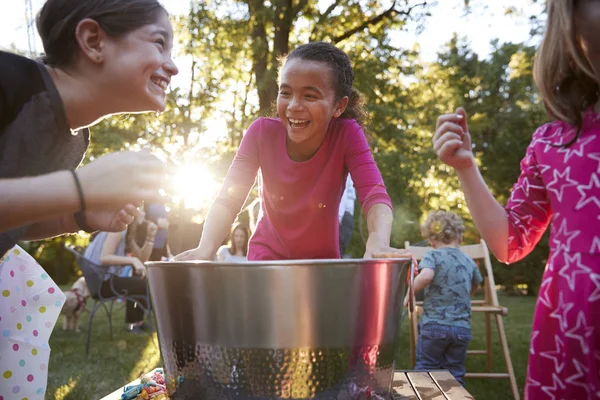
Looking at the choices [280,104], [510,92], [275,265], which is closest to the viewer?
[275,265]

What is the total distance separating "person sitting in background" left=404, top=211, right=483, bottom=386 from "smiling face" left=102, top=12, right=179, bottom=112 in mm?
2411

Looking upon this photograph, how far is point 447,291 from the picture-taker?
10.4ft

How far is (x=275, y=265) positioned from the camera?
0.73 metres

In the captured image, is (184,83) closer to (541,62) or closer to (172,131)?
(172,131)

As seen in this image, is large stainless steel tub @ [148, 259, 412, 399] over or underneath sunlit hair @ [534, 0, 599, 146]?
underneath

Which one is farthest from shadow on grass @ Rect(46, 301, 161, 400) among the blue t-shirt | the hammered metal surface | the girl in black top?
the hammered metal surface

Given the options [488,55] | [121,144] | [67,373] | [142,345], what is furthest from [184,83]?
[488,55]

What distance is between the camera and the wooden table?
1179 millimetres

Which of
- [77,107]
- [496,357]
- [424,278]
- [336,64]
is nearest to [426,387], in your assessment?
[336,64]

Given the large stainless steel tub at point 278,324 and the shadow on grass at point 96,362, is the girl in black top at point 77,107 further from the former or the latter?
the shadow on grass at point 96,362

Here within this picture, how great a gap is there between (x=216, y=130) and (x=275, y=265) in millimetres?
9591

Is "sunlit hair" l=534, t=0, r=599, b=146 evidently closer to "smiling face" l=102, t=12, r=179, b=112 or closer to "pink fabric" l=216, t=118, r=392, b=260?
"pink fabric" l=216, t=118, r=392, b=260

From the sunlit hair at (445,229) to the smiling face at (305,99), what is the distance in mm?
2231

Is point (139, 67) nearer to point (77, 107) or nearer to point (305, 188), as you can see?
point (77, 107)
